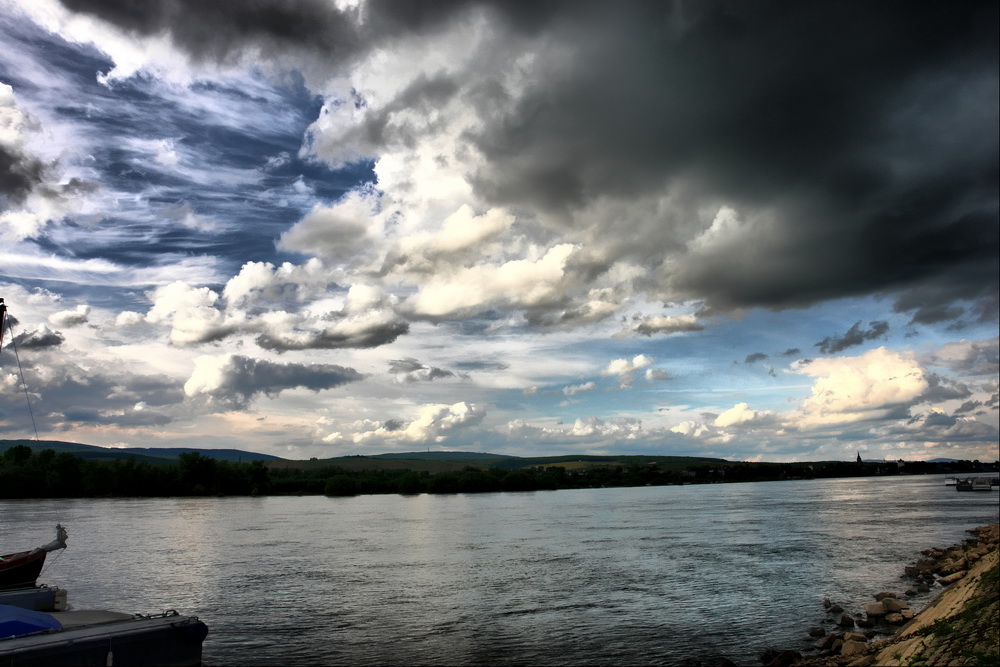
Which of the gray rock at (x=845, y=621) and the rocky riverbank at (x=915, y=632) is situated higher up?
the rocky riverbank at (x=915, y=632)

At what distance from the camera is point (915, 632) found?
22297 mm

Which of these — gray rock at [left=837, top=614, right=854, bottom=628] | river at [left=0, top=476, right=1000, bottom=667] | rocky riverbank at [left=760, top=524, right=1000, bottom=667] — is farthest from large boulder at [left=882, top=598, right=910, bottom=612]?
river at [left=0, top=476, right=1000, bottom=667]

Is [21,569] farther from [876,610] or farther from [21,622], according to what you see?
[876,610]

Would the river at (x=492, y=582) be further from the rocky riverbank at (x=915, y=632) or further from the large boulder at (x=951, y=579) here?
the large boulder at (x=951, y=579)

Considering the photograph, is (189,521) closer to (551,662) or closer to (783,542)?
(783,542)

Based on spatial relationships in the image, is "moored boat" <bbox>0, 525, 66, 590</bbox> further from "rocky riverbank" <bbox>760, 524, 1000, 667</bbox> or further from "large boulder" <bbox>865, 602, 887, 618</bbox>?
"large boulder" <bbox>865, 602, 887, 618</bbox>

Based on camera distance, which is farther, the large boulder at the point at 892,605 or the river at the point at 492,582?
the large boulder at the point at 892,605

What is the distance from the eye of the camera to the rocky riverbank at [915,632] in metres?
17.8

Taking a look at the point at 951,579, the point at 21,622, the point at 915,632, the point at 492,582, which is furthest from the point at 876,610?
the point at 21,622

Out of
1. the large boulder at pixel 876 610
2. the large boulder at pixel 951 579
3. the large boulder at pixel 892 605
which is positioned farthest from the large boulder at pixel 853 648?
the large boulder at pixel 951 579

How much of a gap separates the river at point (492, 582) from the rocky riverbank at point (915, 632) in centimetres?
167

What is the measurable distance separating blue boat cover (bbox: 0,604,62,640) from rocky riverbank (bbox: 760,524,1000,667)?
27867 mm

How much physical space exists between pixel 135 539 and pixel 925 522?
102 meters

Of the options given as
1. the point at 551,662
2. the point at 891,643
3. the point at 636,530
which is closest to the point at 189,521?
the point at 636,530
